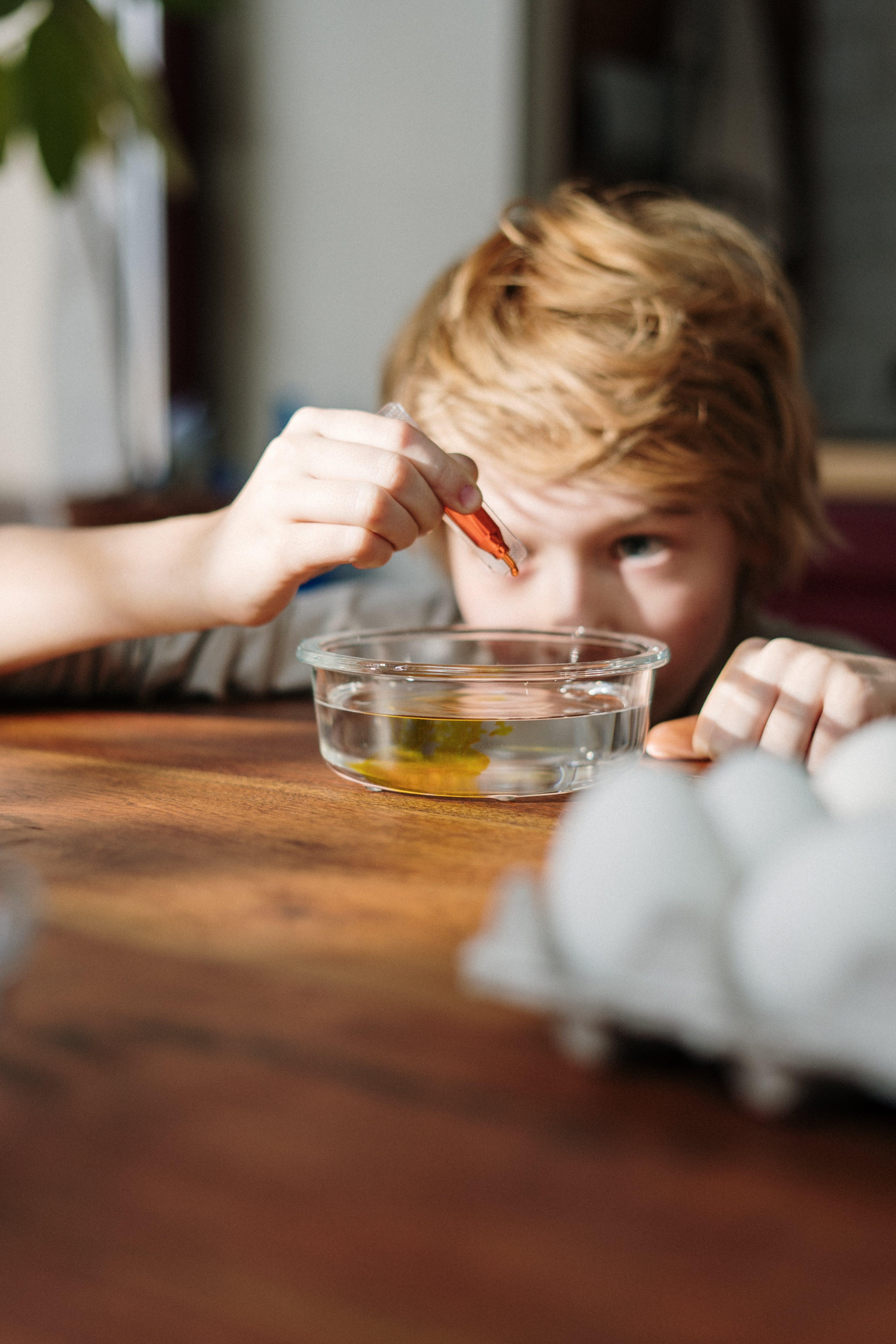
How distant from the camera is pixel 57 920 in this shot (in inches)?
13.9

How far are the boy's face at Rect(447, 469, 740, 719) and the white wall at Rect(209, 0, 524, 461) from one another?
1.40m

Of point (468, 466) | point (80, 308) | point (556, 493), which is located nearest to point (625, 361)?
point (556, 493)

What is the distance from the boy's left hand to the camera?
0.57 m

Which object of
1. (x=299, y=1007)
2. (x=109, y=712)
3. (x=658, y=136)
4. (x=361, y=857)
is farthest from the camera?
(x=658, y=136)

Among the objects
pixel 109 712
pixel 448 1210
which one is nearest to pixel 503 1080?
pixel 448 1210

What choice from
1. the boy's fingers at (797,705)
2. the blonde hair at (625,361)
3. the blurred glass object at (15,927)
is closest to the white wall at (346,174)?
the blonde hair at (625,361)

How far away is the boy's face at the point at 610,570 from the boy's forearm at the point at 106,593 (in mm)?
201

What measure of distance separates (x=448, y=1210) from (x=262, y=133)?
2.55 metres

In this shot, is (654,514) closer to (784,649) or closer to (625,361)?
(625,361)

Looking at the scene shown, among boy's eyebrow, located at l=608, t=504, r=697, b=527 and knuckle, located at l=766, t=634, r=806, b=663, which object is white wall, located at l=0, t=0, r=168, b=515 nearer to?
boy's eyebrow, located at l=608, t=504, r=697, b=527

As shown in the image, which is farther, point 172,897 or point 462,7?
point 462,7

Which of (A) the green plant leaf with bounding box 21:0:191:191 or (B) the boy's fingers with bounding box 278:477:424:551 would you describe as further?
(A) the green plant leaf with bounding box 21:0:191:191

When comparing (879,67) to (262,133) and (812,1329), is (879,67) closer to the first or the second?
(262,133)

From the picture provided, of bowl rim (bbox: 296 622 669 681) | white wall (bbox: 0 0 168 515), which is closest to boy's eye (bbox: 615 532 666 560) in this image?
bowl rim (bbox: 296 622 669 681)
